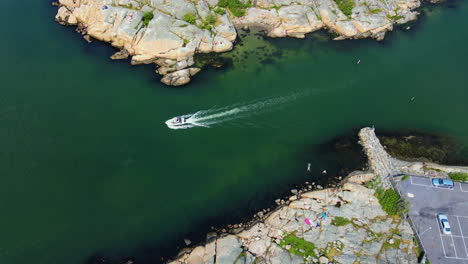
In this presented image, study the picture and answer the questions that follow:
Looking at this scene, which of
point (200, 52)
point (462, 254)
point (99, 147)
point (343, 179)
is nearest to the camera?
point (462, 254)

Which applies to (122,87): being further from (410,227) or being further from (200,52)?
(410,227)

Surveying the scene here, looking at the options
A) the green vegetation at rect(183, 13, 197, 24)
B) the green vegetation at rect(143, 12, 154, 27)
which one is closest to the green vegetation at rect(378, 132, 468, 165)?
the green vegetation at rect(183, 13, 197, 24)

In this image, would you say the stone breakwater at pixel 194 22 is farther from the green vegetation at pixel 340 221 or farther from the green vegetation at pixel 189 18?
the green vegetation at pixel 340 221

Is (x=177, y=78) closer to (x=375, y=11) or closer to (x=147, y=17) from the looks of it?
(x=147, y=17)

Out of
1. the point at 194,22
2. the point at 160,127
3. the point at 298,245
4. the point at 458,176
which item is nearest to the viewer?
the point at 298,245

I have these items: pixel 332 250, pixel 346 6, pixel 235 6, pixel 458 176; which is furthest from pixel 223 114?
pixel 346 6

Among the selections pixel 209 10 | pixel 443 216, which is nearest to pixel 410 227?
pixel 443 216

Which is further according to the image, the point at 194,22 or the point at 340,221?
the point at 194,22
